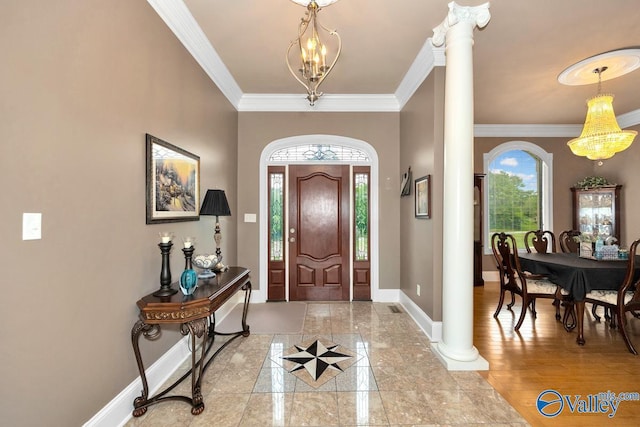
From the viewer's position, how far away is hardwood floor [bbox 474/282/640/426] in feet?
6.53

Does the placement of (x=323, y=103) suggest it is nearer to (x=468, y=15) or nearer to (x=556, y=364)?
(x=468, y=15)

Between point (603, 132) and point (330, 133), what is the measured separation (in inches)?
134

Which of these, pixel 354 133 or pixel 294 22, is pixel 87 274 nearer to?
pixel 294 22

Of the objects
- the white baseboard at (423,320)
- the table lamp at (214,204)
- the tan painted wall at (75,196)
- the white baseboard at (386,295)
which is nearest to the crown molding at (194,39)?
the tan painted wall at (75,196)

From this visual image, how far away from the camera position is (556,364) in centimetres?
258

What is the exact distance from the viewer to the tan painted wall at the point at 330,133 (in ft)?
14.5

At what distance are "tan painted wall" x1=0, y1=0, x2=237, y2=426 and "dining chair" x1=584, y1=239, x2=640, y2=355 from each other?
13.8 feet

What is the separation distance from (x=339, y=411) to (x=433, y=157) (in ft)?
8.17

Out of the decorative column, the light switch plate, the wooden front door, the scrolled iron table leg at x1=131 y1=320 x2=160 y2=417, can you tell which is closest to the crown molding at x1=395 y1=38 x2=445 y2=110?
the decorative column

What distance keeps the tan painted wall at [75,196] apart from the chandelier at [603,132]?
482cm

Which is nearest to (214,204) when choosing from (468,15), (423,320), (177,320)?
(177,320)

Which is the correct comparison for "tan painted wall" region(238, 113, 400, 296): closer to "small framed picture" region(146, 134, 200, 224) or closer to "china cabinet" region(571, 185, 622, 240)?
"small framed picture" region(146, 134, 200, 224)

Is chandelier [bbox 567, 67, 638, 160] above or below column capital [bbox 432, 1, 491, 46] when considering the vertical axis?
below

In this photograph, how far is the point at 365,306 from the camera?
4207 mm
